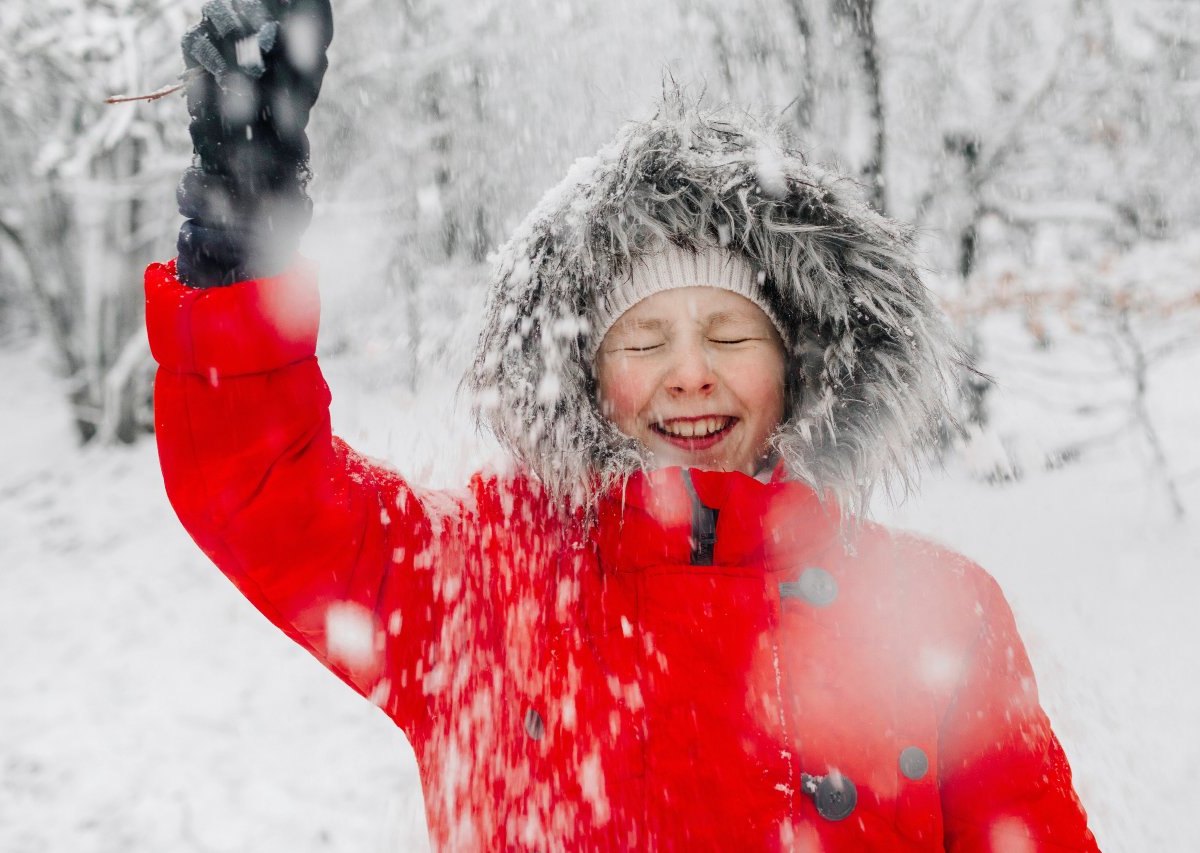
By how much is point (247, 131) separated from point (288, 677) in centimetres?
473

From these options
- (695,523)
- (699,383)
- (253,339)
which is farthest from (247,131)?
(695,523)

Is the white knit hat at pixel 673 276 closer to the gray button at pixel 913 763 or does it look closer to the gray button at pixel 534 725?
the gray button at pixel 534 725

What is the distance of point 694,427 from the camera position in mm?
1553

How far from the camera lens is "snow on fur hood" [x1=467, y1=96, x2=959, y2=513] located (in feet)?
5.29

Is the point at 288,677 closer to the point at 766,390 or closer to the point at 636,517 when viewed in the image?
the point at 636,517

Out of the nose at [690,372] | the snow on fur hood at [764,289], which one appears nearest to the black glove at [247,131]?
the snow on fur hood at [764,289]

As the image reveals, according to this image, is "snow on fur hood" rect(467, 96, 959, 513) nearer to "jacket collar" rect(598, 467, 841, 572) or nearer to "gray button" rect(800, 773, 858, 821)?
"jacket collar" rect(598, 467, 841, 572)

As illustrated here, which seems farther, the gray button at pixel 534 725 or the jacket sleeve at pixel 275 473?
the gray button at pixel 534 725

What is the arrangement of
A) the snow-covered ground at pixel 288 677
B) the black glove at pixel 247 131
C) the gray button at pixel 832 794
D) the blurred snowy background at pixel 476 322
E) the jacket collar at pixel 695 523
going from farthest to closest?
the blurred snowy background at pixel 476 322, the snow-covered ground at pixel 288 677, the jacket collar at pixel 695 523, the gray button at pixel 832 794, the black glove at pixel 247 131

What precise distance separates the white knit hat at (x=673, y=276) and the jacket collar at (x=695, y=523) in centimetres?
38

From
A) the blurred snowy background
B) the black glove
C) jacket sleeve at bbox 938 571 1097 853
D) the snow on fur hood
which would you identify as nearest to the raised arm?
the black glove

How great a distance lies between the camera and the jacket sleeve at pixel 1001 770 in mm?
1478

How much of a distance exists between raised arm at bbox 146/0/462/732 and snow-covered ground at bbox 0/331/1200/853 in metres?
0.80

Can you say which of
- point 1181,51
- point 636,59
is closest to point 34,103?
point 636,59
